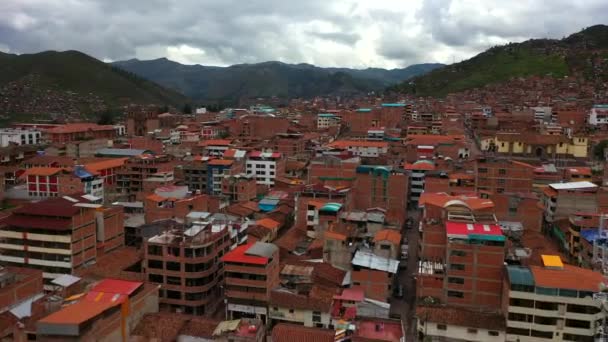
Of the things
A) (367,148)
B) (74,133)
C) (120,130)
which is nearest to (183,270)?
(367,148)

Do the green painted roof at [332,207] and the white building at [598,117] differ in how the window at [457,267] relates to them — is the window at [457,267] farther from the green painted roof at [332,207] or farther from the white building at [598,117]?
the white building at [598,117]

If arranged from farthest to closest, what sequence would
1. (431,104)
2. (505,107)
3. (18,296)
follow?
(431,104), (505,107), (18,296)

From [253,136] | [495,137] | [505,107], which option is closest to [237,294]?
[495,137]

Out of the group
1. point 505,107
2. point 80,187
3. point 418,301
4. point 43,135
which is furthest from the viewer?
point 505,107

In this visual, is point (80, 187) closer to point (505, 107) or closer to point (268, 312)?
point (268, 312)

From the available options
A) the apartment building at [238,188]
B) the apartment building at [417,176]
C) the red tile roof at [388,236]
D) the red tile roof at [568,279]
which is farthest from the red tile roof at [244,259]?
the apartment building at [417,176]
